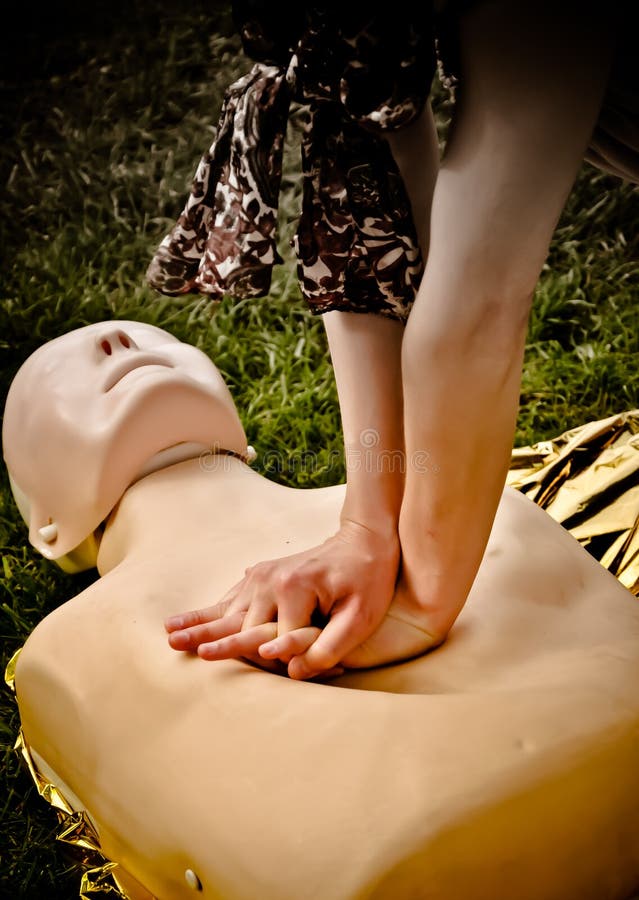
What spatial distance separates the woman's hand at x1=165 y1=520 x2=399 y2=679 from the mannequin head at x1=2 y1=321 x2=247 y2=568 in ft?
1.24

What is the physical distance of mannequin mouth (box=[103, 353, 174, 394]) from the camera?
1350mm

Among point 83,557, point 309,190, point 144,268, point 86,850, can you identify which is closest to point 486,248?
point 309,190

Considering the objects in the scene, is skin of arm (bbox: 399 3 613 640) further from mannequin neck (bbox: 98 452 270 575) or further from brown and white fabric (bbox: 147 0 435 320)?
mannequin neck (bbox: 98 452 270 575)

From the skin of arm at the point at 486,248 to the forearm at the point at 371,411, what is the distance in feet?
0.33

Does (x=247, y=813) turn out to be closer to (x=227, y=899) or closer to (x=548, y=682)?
(x=227, y=899)

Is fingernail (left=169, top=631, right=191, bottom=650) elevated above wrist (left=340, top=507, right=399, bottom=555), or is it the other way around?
wrist (left=340, top=507, right=399, bottom=555)

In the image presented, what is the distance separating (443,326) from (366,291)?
0.20 m

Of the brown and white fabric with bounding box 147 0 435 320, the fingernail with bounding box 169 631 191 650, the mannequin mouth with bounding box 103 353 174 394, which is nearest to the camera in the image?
the brown and white fabric with bounding box 147 0 435 320

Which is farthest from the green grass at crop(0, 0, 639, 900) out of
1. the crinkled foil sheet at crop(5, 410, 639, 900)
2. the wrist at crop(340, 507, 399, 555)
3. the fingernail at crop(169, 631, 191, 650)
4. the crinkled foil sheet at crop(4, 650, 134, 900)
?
the wrist at crop(340, 507, 399, 555)

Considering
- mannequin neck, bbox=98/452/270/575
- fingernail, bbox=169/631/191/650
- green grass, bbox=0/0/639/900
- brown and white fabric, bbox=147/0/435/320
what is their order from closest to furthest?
1. brown and white fabric, bbox=147/0/435/320
2. fingernail, bbox=169/631/191/650
3. mannequin neck, bbox=98/452/270/575
4. green grass, bbox=0/0/639/900

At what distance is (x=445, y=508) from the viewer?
2.89 feet

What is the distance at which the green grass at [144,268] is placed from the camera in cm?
153

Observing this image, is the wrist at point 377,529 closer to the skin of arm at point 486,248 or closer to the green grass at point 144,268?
the skin of arm at point 486,248

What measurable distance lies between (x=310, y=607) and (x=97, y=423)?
49 centimetres
